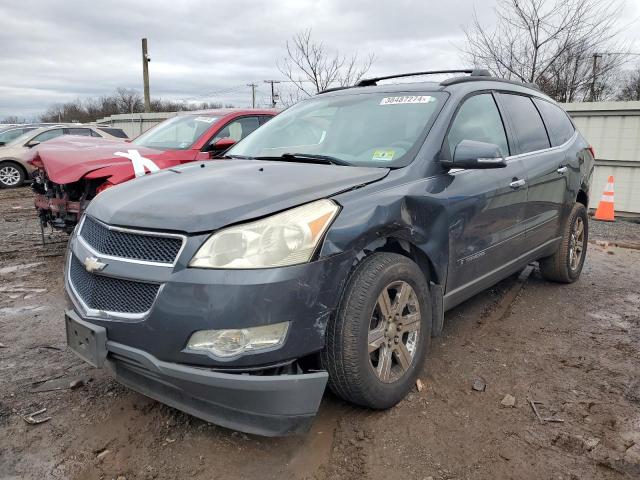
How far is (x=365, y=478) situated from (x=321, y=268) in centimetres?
95

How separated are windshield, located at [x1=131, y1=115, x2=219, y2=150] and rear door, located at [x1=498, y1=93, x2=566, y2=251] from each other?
3671 mm

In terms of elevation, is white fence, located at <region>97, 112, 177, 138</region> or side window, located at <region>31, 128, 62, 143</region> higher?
white fence, located at <region>97, 112, 177, 138</region>

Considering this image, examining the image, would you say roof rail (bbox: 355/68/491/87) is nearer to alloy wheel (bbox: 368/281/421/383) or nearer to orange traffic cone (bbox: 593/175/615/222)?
alloy wheel (bbox: 368/281/421/383)

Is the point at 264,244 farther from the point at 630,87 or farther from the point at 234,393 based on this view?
the point at 630,87

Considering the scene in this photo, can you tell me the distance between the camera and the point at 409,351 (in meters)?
2.79

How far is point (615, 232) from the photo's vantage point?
26.9 feet

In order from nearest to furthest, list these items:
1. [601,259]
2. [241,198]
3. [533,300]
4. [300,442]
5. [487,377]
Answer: [241,198] → [300,442] → [487,377] → [533,300] → [601,259]

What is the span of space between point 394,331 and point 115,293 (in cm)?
137

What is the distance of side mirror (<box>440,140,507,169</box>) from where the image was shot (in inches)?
114

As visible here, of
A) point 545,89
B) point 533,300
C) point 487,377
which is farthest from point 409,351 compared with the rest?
point 545,89

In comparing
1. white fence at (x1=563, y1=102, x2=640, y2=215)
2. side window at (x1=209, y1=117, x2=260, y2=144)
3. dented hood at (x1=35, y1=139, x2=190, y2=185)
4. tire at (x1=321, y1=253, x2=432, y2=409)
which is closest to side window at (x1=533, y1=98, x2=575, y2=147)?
tire at (x1=321, y1=253, x2=432, y2=409)

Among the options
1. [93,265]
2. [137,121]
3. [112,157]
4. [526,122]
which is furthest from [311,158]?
[137,121]

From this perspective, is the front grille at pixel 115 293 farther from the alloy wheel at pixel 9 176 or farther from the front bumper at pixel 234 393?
the alloy wheel at pixel 9 176

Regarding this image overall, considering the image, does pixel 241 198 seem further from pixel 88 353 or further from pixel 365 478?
pixel 365 478
